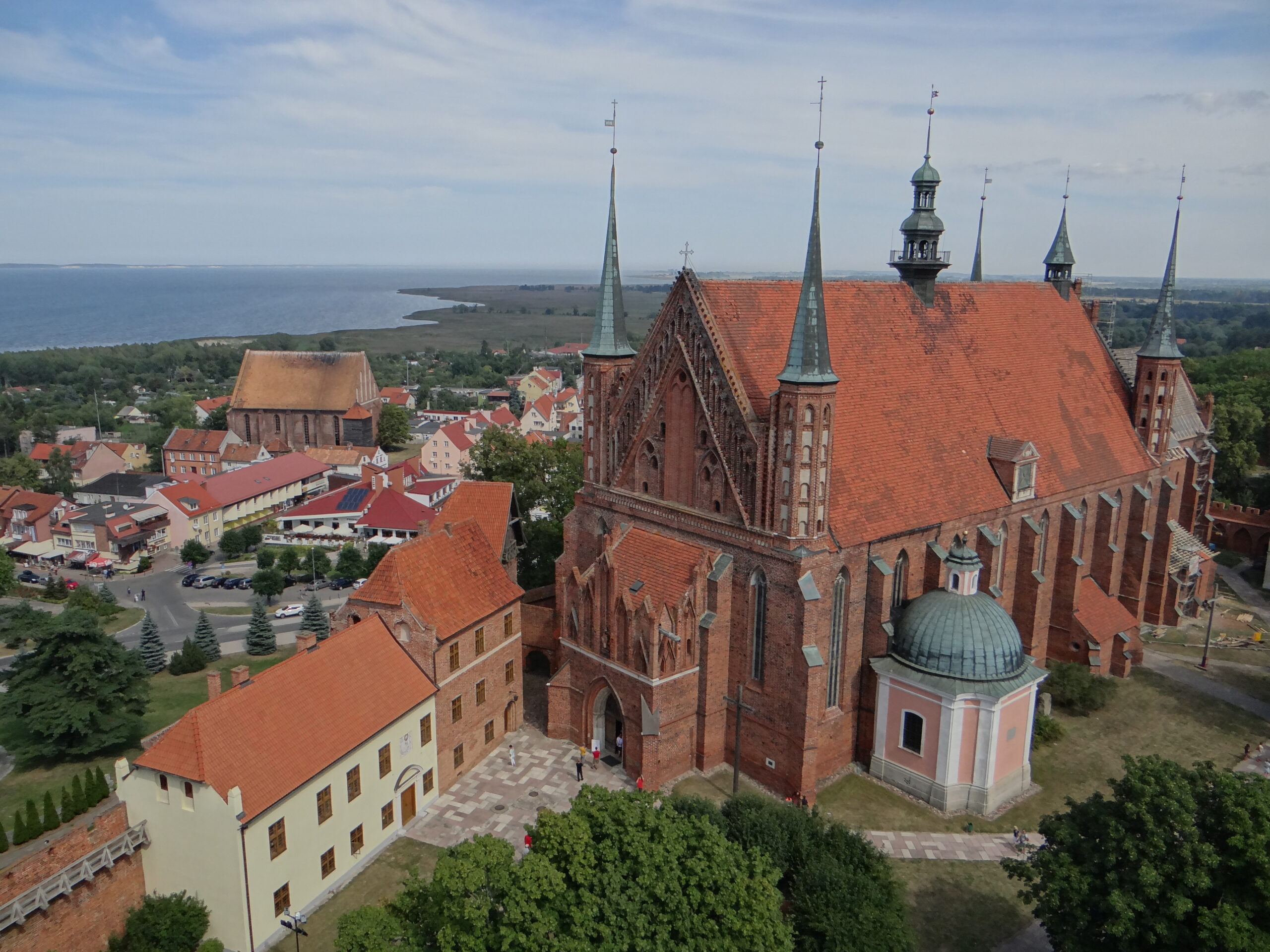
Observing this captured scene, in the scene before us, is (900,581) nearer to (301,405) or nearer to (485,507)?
(485,507)

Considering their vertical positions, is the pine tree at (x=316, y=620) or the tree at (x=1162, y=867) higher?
the tree at (x=1162, y=867)

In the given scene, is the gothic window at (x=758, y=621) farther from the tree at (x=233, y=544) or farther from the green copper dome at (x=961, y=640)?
the tree at (x=233, y=544)

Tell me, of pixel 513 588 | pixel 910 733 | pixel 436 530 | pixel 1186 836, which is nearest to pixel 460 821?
pixel 513 588

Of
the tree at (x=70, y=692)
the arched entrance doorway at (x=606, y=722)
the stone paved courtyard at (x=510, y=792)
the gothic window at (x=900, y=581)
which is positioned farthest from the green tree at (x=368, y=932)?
the tree at (x=70, y=692)

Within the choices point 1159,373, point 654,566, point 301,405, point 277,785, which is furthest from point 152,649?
point 301,405

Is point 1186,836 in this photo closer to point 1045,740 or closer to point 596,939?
point 596,939
